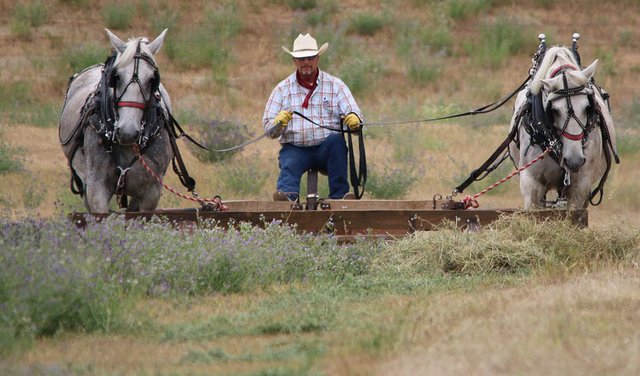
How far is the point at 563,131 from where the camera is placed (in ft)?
33.2

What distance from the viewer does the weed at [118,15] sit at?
81.3ft

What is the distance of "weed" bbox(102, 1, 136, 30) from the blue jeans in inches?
556

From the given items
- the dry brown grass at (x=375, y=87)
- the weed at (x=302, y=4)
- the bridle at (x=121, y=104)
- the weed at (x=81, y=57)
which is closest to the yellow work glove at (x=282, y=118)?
the bridle at (x=121, y=104)

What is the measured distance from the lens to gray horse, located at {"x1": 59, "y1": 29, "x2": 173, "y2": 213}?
9898 millimetres

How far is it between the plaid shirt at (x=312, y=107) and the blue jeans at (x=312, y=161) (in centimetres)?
8

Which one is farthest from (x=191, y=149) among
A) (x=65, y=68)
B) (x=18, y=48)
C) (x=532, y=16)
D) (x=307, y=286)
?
(x=532, y=16)

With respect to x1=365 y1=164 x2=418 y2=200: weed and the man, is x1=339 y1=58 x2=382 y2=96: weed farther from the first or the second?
the man

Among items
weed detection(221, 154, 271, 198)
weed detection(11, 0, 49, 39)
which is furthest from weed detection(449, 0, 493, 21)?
weed detection(221, 154, 271, 198)

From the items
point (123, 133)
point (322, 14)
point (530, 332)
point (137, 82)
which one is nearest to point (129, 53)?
point (137, 82)

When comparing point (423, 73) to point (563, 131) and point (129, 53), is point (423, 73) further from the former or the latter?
point (129, 53)

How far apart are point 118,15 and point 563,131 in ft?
52.4

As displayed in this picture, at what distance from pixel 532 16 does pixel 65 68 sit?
10150mm

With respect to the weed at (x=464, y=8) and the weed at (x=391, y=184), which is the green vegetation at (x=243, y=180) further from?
the weed at (x=464, y=8)

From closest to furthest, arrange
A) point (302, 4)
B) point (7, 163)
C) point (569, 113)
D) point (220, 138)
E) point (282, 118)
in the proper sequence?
point (569, 113) → point (282, 118) → point (7, 163) → point (220, 138) → point (302, 4)
